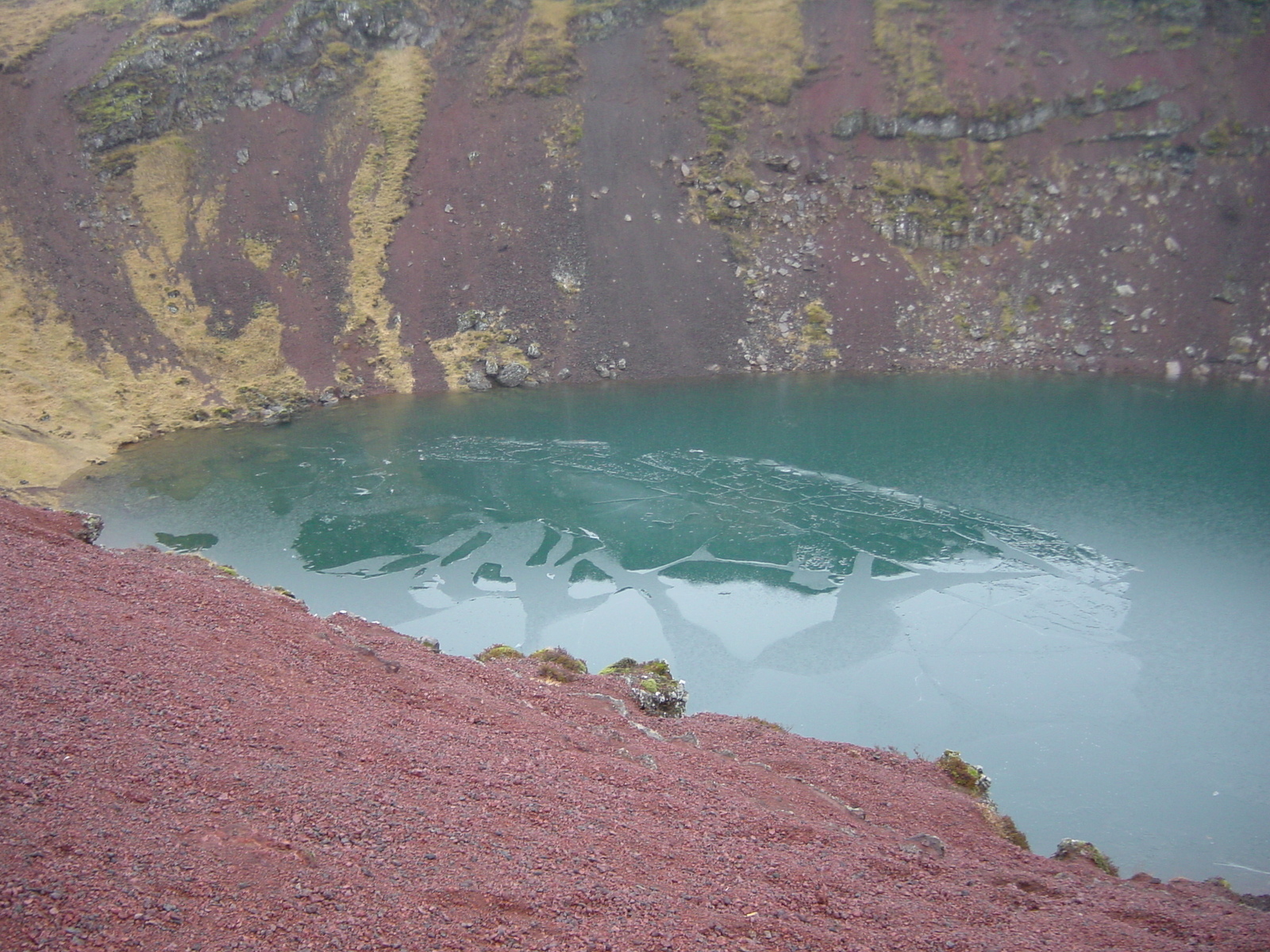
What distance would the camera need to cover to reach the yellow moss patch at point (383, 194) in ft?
176

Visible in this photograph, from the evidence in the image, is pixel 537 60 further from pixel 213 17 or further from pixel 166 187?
pixel 166 187

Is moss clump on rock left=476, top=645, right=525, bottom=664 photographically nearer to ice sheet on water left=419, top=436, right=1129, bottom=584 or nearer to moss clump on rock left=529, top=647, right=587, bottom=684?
moss clump on rock left=529, top=647, right=587, bottom=684

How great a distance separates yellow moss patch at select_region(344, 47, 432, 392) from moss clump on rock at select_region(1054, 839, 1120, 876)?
43831mm

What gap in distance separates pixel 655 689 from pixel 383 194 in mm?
47780

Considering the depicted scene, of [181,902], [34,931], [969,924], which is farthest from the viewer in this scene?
[969,924]

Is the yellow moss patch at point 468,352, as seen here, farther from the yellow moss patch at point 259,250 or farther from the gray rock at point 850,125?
→ the gray rock at point 850,125

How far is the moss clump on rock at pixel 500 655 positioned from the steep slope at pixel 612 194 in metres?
31.0

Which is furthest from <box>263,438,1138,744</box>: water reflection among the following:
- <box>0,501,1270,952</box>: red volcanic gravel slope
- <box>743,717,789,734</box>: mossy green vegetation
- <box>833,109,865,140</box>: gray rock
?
<box>833,109,865,140</box>: gray rock

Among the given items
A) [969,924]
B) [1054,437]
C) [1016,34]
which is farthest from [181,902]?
[1016,34]

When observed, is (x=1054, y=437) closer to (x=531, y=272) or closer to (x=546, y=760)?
(x=531, y=272)

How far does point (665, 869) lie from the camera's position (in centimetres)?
1152

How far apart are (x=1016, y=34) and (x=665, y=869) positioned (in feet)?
233

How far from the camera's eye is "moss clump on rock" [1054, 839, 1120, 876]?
16.2m

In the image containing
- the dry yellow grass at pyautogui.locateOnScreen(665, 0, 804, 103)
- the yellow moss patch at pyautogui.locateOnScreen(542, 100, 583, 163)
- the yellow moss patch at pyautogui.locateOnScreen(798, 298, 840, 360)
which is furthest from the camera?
the dry yellow grass at pyautogui.locateOnScreen(665, 0, 804, 103)
